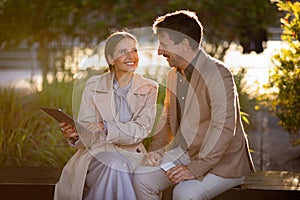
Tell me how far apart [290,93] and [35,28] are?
19.0 ft

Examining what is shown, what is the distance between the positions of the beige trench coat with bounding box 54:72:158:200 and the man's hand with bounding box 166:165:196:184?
0.34 meters

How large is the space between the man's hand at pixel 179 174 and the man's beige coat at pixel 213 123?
0.03 m

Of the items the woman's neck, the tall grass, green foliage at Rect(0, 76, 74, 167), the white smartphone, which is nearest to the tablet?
the woman's neck

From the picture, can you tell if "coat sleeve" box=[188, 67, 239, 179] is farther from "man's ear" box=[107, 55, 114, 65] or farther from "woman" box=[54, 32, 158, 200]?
"man's ear" box=[107, 55, 114, 65]

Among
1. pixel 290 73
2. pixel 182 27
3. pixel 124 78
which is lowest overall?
pixel 290 73

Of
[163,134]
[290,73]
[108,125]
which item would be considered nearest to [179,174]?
[163,134]

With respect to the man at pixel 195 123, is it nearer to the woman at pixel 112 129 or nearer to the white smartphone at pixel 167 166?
the white smartphone at pixel 167 166

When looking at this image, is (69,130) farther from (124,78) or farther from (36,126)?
(36,126)

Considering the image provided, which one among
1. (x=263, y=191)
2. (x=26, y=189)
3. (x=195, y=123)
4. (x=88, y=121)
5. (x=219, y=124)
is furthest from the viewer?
(x=26, y=189)

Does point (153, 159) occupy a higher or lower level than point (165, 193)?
higher

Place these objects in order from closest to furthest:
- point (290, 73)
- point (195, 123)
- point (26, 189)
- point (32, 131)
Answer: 1. point (195, 123)
2. point (26, 189)
3. point (32, 131)
4. point (290, 73)

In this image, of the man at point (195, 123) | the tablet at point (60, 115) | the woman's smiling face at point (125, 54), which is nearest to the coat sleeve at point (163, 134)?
the man at point (195, 123)

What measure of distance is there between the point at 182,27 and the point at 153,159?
0.84 m

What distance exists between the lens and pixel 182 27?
480 centimetres
